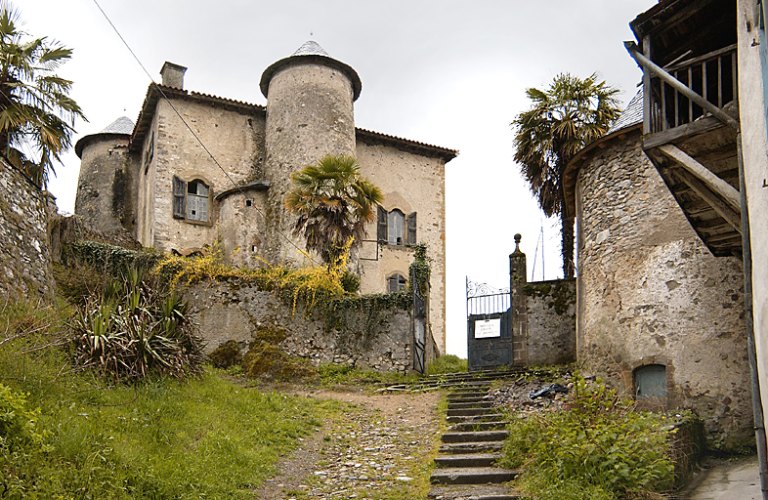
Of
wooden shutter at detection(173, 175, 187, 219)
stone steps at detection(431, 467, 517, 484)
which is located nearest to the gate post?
stone steps at detection(431, 467, 517, 484)

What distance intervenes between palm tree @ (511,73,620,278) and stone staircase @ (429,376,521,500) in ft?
26.1

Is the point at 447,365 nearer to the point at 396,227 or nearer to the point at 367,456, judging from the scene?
the point at 396,227

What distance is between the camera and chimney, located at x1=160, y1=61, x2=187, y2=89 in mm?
27844

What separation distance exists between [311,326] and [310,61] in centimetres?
1082

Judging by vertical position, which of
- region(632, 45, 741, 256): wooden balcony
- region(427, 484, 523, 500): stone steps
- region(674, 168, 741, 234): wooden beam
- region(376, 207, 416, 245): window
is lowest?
region(427, 484, 523, 500): stone steps

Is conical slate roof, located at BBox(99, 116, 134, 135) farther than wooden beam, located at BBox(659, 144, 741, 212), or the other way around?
conical slate roof, located at BBox(99, 116, 134, 135)

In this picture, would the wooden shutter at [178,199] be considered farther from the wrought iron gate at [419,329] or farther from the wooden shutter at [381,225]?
the wrought iron gate at [419,329]

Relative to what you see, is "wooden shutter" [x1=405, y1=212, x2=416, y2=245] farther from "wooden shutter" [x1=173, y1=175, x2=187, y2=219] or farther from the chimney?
the chimney

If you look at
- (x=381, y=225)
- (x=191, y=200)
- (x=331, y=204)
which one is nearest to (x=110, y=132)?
(x=191, y=200)

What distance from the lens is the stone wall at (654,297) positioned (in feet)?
44.2

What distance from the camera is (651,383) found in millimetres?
14586

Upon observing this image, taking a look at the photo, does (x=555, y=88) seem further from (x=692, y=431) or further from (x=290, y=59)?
(x=692, y=431)

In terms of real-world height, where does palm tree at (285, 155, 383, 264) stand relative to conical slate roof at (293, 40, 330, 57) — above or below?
below

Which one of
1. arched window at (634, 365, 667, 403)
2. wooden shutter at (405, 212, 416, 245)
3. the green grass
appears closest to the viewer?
the green grass
